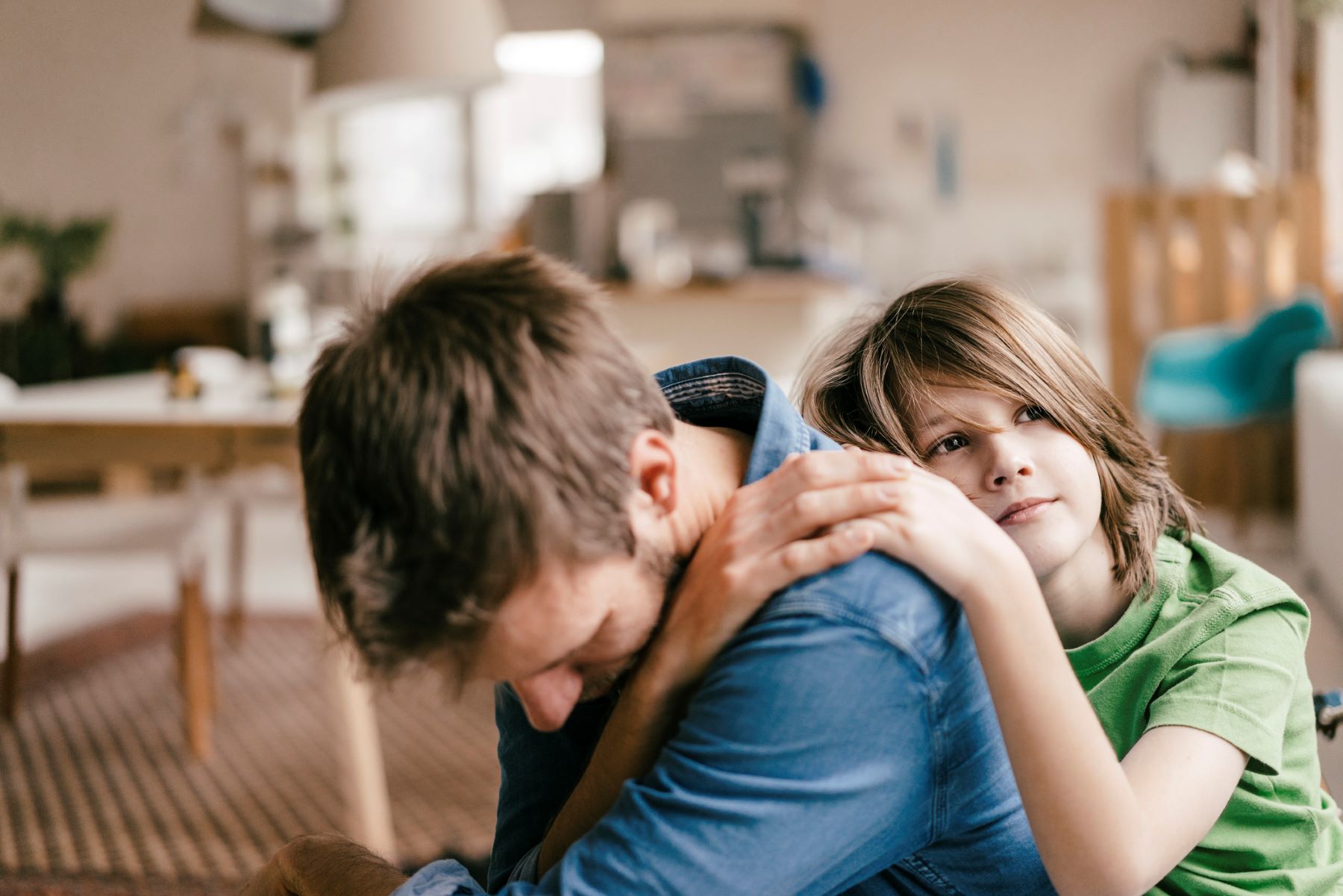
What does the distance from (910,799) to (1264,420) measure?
348 centimetres

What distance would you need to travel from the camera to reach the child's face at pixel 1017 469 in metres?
0.89

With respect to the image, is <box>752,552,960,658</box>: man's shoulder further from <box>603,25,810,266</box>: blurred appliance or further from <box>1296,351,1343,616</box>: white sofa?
<box>603,25,810,266</box>: blurred appliance

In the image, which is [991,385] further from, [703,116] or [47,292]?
[703,116]

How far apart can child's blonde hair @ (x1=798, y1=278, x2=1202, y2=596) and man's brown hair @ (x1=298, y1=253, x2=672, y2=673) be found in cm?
34

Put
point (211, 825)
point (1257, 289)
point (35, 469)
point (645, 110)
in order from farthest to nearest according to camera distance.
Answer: point (645, 110) → point (1257, 289) → point (35, 469) → point (211, 825)

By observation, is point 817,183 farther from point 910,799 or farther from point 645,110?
point 910,799

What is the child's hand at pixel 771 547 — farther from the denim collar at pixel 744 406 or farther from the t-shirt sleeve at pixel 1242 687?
the t-shirt sleeve at pixel 1242 687

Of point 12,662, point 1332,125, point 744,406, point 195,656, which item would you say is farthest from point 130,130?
point 1332,125

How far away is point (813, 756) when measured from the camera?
598mm

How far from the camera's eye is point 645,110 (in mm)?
7273

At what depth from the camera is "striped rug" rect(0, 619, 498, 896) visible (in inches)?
84.1

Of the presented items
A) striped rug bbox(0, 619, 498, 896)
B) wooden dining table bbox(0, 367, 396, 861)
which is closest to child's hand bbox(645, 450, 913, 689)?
striped rug bbox(0, 619, 498, 896)

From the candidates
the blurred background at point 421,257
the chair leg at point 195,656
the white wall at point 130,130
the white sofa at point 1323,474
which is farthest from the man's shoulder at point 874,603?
the chair leg at point 195,656

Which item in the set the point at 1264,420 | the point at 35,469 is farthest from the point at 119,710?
the point at 1264,420
